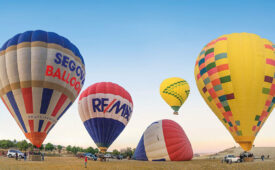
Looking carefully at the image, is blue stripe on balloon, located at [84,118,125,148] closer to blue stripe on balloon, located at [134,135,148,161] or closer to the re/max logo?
the re/max logo

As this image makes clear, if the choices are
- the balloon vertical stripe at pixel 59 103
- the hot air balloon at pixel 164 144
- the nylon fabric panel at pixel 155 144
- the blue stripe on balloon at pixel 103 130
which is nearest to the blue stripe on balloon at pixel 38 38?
the balloon vertical stripe at pixel 59 103

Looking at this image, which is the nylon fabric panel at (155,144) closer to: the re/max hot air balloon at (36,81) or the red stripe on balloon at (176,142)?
the red stripe on balloon at (176,142)

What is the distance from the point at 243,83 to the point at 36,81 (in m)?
17.7

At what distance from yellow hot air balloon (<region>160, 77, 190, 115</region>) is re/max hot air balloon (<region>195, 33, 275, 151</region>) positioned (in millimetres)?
23291

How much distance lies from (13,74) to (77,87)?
233 inches

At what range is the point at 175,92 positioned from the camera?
44812 millimetres

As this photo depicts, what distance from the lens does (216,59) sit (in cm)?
Result: 2094

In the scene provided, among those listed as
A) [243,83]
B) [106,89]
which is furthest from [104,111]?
[243,83]

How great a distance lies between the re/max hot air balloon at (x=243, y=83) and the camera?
19.2 meters

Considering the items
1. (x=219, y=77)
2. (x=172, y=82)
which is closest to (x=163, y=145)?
(x=219, y=77)

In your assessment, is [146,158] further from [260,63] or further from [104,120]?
[260,63]

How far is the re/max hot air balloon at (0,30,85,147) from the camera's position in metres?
20.3

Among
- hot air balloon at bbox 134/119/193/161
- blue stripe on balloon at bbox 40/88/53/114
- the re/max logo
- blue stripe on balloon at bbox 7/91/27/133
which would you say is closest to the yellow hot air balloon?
hot air balloon at bbox 134/119/193/161

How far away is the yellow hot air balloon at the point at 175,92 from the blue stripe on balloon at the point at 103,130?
1946 cm
